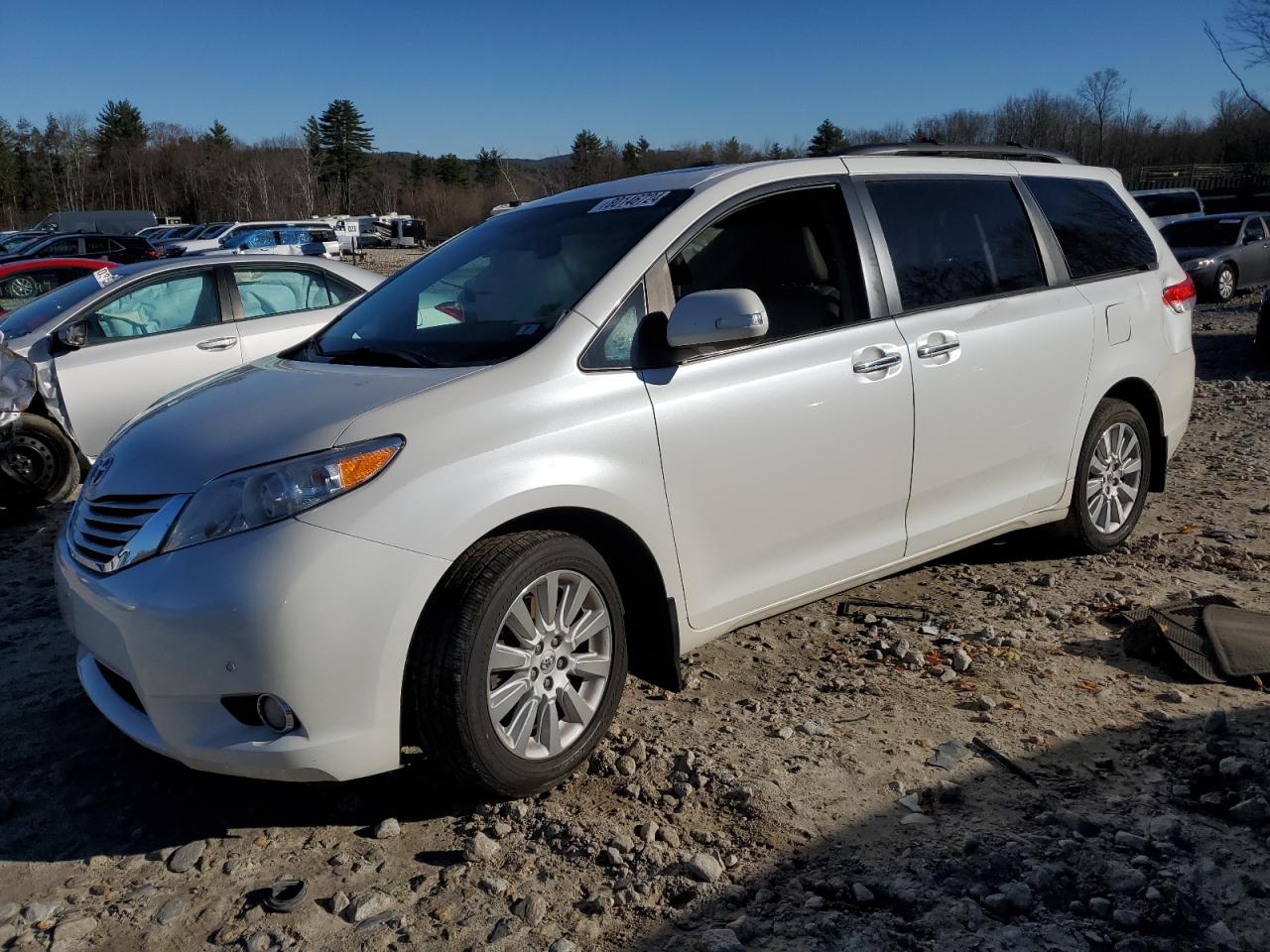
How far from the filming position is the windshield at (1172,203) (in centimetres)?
2509

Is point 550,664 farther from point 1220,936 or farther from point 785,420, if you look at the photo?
point 1220,936

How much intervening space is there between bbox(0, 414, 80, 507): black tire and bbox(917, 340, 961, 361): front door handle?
5.93 m

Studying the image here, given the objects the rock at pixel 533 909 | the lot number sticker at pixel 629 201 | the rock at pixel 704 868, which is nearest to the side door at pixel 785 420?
the lot number sticker at pixel 629 201

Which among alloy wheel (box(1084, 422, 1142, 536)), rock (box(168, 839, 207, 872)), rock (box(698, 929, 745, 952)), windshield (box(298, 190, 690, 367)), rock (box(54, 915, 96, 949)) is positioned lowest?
rock (box(698, 929, 745, 952))

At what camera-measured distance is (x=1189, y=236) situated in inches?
736

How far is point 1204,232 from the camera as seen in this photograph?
18641mm

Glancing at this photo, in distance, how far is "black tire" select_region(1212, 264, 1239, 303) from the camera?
59.3ft

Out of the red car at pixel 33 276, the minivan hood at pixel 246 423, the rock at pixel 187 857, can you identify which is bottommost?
the rock at pixel 187 857

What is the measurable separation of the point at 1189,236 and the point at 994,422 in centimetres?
1698

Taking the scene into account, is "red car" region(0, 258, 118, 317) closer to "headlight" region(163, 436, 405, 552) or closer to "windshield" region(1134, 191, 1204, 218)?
"headlight" region(163, 436, 405, 552)

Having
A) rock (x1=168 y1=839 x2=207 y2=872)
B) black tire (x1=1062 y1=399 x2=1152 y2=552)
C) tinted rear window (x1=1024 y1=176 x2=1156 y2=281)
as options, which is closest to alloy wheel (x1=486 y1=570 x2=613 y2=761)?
rock (x1=168 y1=839 x2=207 y2=872)

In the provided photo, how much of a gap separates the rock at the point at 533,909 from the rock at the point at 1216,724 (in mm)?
2264

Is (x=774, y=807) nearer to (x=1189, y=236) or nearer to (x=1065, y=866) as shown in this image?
(x=1065, y=866)

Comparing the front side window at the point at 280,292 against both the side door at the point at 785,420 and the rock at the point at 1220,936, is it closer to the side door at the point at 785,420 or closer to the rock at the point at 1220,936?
the side door at the point at 785,420
